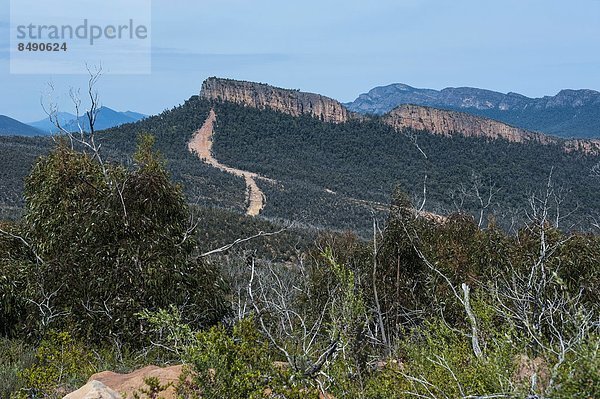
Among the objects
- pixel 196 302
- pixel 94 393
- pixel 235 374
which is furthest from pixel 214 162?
pixel 235 374

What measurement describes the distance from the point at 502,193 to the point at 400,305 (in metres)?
56.9

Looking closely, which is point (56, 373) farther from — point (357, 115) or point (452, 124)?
point (452, 124)

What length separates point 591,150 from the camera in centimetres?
8862

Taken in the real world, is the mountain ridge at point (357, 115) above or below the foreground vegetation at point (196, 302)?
above

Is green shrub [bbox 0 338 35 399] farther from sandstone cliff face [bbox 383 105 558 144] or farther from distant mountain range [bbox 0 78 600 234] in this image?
sandstone cliff face [bbox 383 105 558 144]

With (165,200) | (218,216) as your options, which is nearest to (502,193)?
(218,216)

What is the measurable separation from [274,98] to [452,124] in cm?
3365

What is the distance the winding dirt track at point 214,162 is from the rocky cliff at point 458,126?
105ft

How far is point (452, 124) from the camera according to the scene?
319 feet

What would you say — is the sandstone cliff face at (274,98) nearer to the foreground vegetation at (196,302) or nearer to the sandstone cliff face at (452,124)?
the sandstone cliff face at (452,124)

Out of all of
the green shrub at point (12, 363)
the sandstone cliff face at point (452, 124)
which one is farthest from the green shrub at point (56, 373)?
the sandstone cliff face at point (452, 124)

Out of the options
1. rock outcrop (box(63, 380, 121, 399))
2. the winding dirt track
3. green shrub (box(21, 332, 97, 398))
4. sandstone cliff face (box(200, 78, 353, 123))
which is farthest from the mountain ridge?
rock outcrop (box(63, 380, 121, 399))

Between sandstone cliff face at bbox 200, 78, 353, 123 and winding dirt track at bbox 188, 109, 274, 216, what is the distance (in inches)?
266

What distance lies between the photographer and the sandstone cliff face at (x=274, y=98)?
91.0 m
